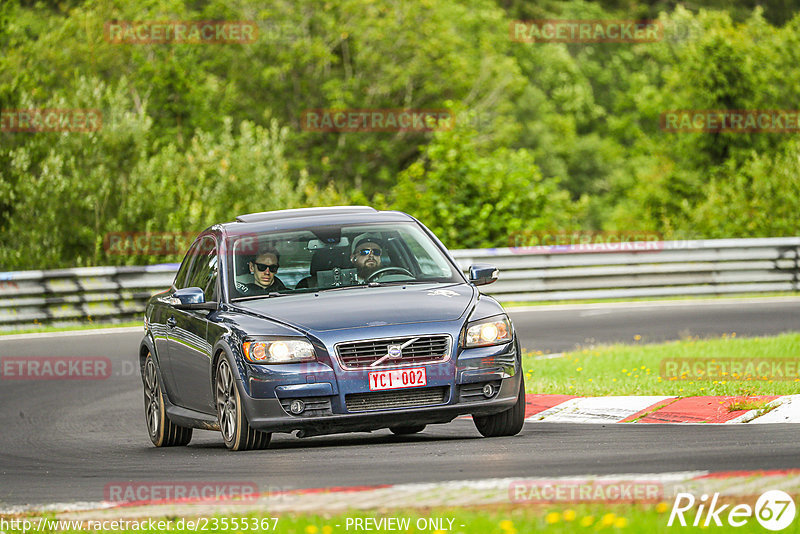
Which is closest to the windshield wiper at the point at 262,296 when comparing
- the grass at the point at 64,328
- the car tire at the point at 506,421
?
the car tire at the point at 506,421

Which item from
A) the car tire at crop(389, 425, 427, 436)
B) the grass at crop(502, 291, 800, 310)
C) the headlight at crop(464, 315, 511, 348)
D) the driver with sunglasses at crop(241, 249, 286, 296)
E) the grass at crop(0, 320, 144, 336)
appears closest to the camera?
the headlight at crop(464, 315, 511, 348)

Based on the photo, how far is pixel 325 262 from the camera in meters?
10.2

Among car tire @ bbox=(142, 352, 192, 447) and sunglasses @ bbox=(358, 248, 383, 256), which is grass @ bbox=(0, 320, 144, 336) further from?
sunglasses @ bbox=(358, 248, 383, 256)

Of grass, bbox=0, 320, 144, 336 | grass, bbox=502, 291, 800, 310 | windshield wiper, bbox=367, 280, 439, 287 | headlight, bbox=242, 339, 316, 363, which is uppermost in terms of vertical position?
windshield wiper, bbox=367, 280, 439, 287

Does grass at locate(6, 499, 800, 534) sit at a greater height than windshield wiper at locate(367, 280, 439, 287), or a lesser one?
greater

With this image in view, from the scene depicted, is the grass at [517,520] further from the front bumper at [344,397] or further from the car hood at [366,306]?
the car hood at [366,306]

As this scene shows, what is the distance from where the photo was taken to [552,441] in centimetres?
926

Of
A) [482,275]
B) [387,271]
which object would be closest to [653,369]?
[482,275]

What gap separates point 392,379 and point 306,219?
6.66 feet

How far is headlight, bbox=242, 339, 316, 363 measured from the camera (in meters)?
8.99

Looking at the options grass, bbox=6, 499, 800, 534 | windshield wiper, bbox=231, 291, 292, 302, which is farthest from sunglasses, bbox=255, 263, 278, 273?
grass, bbox=6, 499, 800, 534

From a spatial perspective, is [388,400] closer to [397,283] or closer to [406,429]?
[397,283]

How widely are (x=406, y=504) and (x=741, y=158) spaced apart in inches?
1526

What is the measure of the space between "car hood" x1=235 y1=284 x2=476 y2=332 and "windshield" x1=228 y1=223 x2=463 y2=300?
20cm
